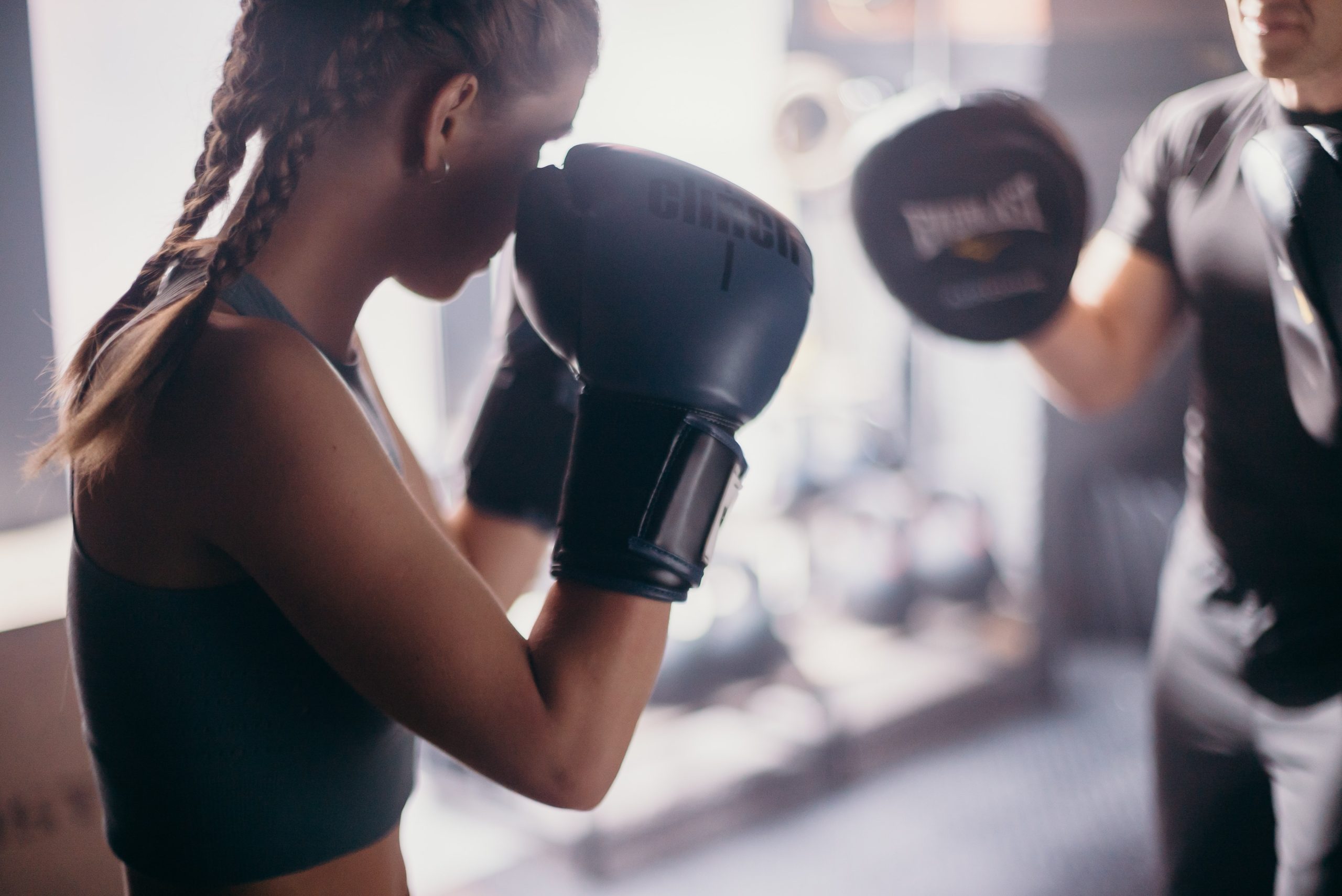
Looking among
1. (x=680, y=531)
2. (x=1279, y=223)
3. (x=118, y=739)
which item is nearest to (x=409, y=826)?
(x=118, y=739)

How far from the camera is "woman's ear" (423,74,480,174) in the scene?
0.85m

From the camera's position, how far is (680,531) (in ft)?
2.82

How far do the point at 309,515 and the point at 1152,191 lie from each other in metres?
1.26

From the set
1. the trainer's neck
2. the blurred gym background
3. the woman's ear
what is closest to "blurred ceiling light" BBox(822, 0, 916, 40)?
the blurred gym background

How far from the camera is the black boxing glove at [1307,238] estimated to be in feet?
3.35

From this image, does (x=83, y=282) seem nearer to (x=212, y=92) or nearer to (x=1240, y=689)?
(x=212, y=92)

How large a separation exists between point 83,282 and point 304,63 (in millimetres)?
1097

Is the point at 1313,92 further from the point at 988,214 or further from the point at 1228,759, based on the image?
the point at 1228,759

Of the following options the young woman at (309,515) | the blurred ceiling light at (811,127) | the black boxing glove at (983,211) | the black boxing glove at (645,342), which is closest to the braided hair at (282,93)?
the young woman at (309,515)

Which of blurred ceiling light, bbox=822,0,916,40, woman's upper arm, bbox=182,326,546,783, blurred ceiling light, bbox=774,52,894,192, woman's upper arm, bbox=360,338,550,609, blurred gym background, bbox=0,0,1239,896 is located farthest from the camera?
blurred ceiling light, bbox=822,0,916,40

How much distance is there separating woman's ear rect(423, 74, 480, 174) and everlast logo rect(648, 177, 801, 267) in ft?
0.54

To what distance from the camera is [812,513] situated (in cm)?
352

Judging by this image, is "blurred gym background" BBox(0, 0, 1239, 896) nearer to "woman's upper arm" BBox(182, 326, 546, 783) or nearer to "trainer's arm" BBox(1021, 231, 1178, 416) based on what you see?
"trainer's arm" BBox(1021, 231, 1178, 416)

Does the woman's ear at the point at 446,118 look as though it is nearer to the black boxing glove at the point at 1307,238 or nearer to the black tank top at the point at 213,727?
the black tank top at the point at 213,727
